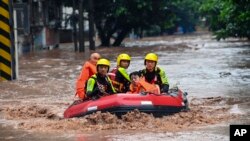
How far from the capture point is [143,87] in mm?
10328

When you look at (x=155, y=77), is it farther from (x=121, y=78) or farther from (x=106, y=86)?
(x=106, y=86)

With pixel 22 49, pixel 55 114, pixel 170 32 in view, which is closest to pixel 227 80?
pixel 55 114

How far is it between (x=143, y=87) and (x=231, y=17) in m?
15.5

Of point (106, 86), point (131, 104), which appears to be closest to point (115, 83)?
point (106, 86)

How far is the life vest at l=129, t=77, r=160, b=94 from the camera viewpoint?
1026 centimetres

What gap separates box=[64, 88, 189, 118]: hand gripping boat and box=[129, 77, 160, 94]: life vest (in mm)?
375

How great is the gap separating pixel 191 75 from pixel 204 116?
7.51m

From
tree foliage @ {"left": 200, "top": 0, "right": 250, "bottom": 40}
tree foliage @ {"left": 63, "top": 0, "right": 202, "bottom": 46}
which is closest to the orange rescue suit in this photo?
tree foliage @ {"left": 200, "top": 0, "right": 250, "bottom": 40}

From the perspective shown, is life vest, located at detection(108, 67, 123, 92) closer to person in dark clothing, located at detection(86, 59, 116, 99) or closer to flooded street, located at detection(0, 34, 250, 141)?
person in dark clothing, located at detection(86, 59, 116, 99)

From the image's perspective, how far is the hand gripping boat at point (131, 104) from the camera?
9.43 m

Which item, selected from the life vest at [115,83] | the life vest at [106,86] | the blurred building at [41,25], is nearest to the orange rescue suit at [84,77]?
the life vest at [115,83]

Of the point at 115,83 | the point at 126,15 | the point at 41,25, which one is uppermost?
the point at 115,83

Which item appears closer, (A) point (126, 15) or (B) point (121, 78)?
(B) point (121, 78)

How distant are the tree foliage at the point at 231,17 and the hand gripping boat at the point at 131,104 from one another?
19.7ft
